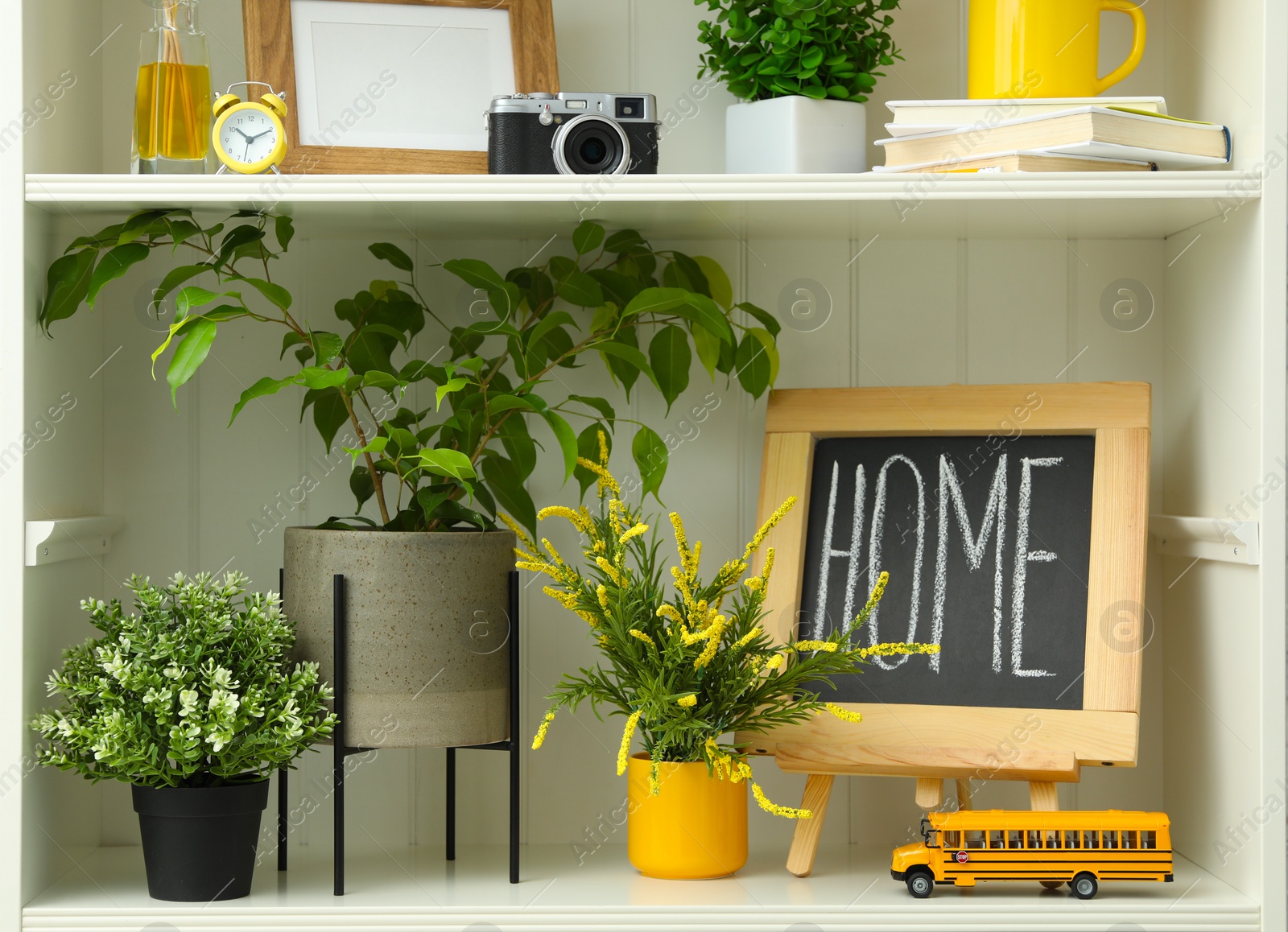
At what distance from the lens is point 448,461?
36.6 inches

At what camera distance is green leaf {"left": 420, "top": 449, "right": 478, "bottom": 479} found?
3.03 ft

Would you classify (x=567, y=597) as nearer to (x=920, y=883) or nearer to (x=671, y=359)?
(x=671, y=359)

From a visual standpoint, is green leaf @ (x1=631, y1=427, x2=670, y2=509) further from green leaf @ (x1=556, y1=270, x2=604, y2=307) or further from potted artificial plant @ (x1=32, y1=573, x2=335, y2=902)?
potted artificial plant @ (x1=32, y1=573, x2=335, y2=902)

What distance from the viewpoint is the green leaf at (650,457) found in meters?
1.05

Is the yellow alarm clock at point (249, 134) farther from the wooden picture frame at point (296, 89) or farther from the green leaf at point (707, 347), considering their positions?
the green leaf at point (707, 347)

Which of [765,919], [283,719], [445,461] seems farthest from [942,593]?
[283,719]

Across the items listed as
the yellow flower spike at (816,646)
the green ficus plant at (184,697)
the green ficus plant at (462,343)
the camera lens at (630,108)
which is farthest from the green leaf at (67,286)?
the yellow flower spike at (816,646)

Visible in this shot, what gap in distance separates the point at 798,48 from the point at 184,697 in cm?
80

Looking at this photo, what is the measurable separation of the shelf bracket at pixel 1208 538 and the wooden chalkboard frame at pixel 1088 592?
0.17ft

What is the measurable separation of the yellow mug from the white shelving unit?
0.11 metres

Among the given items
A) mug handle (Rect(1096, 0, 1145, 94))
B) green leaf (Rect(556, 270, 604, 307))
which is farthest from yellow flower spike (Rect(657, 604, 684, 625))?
mug handle (Rect(1096, 0, 1145, 94))

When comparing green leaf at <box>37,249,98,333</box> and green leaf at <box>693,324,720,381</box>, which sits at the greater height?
green leaf at <box>37,249,98,333</box>

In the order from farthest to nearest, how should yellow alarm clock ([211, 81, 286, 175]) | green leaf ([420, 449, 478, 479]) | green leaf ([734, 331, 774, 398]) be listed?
1. green leaf ([734, 331, 774, 398])
2. yellow alarm clock ([211, 81, 286, 175])
3. green leaf ([420, 449, 478, 479])

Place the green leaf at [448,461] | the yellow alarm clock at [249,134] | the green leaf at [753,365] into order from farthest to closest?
the green leaf at [753,365] < the yellow alarm clock at [249,134] < the green leaf at [448,461]
